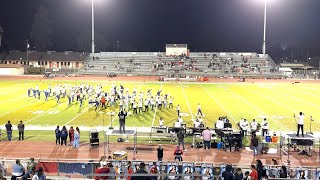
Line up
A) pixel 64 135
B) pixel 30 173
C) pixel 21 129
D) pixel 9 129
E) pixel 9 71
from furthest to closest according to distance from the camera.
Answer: pixel 9 71
pixel 21 129
pixel 9 129
pixel 64 135
pixel 30 173

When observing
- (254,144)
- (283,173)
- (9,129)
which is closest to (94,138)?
(9,129)

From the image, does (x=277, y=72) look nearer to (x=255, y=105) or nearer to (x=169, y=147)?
(x=255, y=105)

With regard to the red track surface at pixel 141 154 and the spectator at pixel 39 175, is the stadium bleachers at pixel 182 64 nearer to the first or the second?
the red track surface at pixel 141 154

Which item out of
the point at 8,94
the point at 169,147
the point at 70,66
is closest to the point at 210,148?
the point at 169,147

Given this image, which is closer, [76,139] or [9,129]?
[76,139]

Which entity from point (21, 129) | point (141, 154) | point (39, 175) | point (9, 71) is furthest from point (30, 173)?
point (9, 71)

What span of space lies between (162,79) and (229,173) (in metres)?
48.2

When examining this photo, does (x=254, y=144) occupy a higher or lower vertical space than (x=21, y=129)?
lower

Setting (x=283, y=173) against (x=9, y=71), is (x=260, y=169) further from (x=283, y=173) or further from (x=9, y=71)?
(x=9, y=71)

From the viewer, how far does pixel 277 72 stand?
65500 mm

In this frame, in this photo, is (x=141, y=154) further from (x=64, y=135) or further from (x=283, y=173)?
(x=283, y=173)

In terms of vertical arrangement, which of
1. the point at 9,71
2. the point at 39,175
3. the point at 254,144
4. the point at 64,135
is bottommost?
the point at 254,144

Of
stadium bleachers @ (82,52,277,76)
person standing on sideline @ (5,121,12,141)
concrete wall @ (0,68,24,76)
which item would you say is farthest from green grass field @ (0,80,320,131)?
concrete wall @ (0,68,24,76)

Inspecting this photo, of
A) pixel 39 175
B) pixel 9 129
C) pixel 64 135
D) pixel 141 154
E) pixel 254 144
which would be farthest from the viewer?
pixel 9 129
